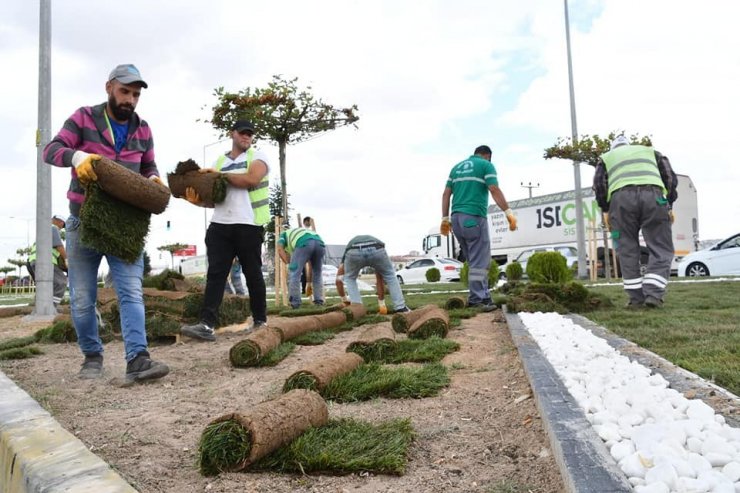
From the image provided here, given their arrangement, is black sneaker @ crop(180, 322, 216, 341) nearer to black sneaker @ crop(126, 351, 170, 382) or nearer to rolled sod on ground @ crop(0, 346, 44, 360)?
rolled sod on ground @ crop(0, 346, 44, 360)

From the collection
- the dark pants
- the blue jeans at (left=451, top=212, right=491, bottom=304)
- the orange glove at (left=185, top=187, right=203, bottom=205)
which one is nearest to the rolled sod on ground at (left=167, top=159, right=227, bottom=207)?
the orange glove at (left=185, top=187, right=203, bottom=205)

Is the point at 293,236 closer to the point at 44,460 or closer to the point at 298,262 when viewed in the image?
the point at 298,262

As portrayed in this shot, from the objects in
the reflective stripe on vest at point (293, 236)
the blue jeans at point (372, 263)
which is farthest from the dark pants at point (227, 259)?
the reflective stripe on vest at point (293, 236)

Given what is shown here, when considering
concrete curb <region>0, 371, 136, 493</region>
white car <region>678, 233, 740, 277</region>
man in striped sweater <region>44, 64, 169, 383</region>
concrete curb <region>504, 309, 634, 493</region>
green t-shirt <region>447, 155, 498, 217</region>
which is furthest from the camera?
white car <region>678, 233, 740, 277</region>

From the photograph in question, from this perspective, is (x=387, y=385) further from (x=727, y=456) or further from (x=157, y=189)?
(x=157, y=189)

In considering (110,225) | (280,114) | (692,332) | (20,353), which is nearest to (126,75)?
(110,225)

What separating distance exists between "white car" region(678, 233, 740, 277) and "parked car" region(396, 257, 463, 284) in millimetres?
10584

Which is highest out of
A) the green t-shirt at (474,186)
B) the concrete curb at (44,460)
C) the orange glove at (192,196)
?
the green t-shirt at (474,186)

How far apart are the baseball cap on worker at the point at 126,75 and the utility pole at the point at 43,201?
20.0ft

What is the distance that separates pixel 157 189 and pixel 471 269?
4.48m

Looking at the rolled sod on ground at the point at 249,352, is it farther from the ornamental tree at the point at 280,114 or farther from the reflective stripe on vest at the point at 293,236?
the ornamental tree at the point at 280,114

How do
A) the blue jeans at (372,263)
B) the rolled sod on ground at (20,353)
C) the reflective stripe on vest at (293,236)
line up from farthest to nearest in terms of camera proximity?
1. the reflective stripe on vest at (293,236)
2. the blue jeans at (372,263)
3. the rolled sod on ground at (20,353)

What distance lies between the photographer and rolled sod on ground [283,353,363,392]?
9.53 ft

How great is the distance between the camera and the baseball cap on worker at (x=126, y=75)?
3.76 meters
